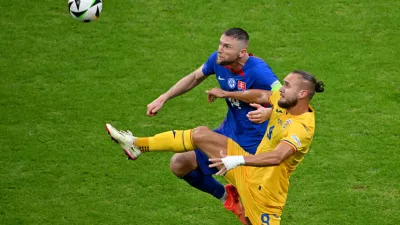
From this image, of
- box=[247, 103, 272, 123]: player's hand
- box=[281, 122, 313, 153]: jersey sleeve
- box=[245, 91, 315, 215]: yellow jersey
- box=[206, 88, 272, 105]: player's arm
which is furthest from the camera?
box=[206, 88, 272, 105]: player's arm

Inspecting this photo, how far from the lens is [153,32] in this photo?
17.2 metres

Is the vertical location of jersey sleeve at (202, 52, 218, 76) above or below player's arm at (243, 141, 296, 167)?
above

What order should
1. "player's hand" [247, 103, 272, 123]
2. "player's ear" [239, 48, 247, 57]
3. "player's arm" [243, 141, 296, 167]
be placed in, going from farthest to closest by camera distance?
"player's ear" [239, 48, 247, 57], "player's hand" [247, 103, 272, 123], "player's arm" [243, 141, 296, 167]

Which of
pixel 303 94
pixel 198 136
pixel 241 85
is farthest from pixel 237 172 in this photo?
pixel 303 94

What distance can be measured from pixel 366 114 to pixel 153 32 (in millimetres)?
4527

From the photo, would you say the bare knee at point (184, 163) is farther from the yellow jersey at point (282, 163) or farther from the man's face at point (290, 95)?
the man's face at point (290, 95)

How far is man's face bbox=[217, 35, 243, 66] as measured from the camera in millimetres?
11250

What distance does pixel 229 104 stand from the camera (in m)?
11.6

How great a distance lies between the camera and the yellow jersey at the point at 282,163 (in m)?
10.3

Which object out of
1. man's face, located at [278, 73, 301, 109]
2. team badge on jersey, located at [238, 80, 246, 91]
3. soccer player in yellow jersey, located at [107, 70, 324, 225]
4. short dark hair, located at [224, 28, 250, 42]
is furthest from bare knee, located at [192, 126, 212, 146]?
short dark hair, located at [224, 28, 250, 42]

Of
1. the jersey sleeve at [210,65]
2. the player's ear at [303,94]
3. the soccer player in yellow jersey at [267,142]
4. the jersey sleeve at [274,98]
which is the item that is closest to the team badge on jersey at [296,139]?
the soccer player in yellow jersey at [267,142]

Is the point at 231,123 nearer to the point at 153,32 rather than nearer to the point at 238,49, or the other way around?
the point at 238,49

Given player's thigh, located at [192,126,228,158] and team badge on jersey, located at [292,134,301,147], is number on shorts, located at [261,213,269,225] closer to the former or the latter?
player's thigh, located at [192,126,228,158]

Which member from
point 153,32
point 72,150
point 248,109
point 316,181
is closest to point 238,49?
point 248,109
